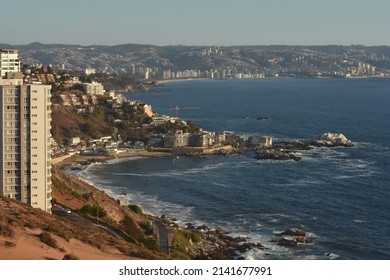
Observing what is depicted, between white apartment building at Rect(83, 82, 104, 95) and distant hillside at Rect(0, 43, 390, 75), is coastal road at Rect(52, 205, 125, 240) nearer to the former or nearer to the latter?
white apartment building at Rect(83, 82, 104, 95)

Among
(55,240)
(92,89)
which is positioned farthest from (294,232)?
(92,89)

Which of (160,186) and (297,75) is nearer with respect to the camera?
(160,186)

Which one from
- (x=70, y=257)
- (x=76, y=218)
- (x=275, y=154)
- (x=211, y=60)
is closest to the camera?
(x=70, y=257)

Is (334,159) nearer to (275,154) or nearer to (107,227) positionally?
(275,154)

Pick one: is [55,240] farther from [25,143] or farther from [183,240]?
[183,240]

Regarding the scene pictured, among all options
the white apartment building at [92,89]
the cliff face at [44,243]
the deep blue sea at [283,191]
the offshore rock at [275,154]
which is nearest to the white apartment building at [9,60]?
the deep blue sea at [283,191]

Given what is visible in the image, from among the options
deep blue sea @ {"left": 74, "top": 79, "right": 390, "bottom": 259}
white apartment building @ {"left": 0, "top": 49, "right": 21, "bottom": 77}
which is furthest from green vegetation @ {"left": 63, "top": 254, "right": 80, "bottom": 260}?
white apartment building @ {"left": 0, "top": 49, "right": 21, "bottom": 77}

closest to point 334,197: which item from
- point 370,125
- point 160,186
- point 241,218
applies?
point 241,218
